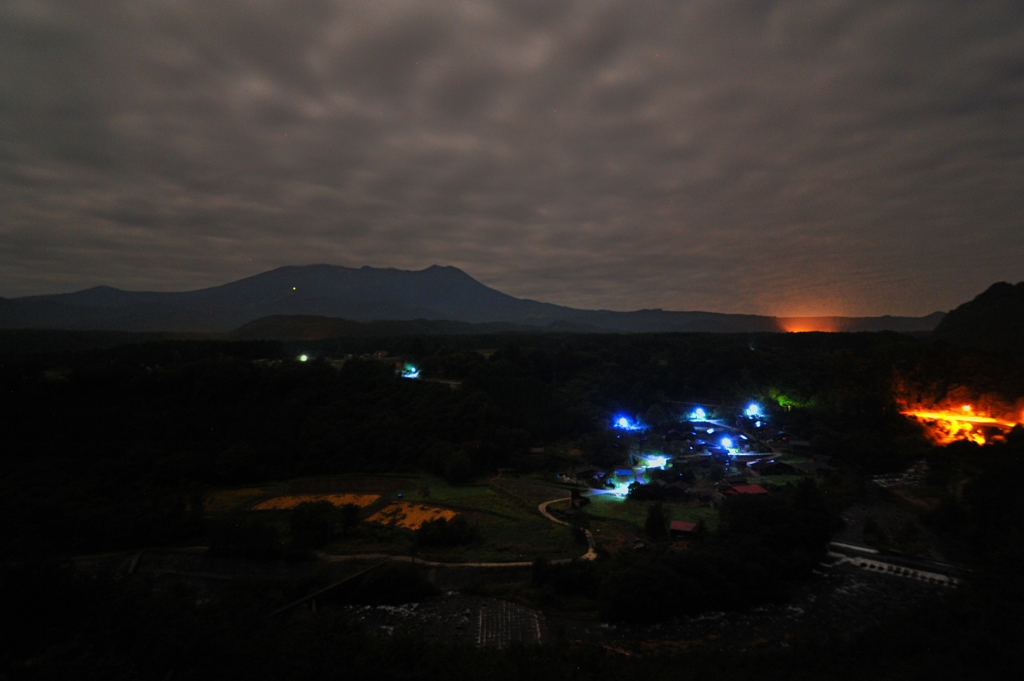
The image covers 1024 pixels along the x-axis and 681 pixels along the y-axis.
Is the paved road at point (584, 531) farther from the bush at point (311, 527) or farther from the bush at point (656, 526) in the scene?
the bush at point (311, 527)

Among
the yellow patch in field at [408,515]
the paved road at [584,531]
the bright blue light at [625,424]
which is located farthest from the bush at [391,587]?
the bright blue light at [625,424]

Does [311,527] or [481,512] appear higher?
[311,527]

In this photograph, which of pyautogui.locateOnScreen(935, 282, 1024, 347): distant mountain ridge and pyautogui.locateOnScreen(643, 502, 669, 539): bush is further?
pyautogui.locateOnScreen(935, 282, 1024, 347): distant mountain ridge

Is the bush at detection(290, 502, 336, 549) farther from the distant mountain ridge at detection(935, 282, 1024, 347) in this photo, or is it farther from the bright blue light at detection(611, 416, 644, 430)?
the distant mountain ridge at detection(935, 282, 1024, 347)

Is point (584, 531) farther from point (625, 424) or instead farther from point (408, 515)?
point (625, 424)

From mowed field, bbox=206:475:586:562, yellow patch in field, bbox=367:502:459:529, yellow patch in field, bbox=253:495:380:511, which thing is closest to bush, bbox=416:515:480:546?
mowed field, bbox=206:475:586:562

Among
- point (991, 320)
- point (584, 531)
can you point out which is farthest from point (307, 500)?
point (991, 320)

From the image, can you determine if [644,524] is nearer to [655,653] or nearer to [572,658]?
[655,653]
